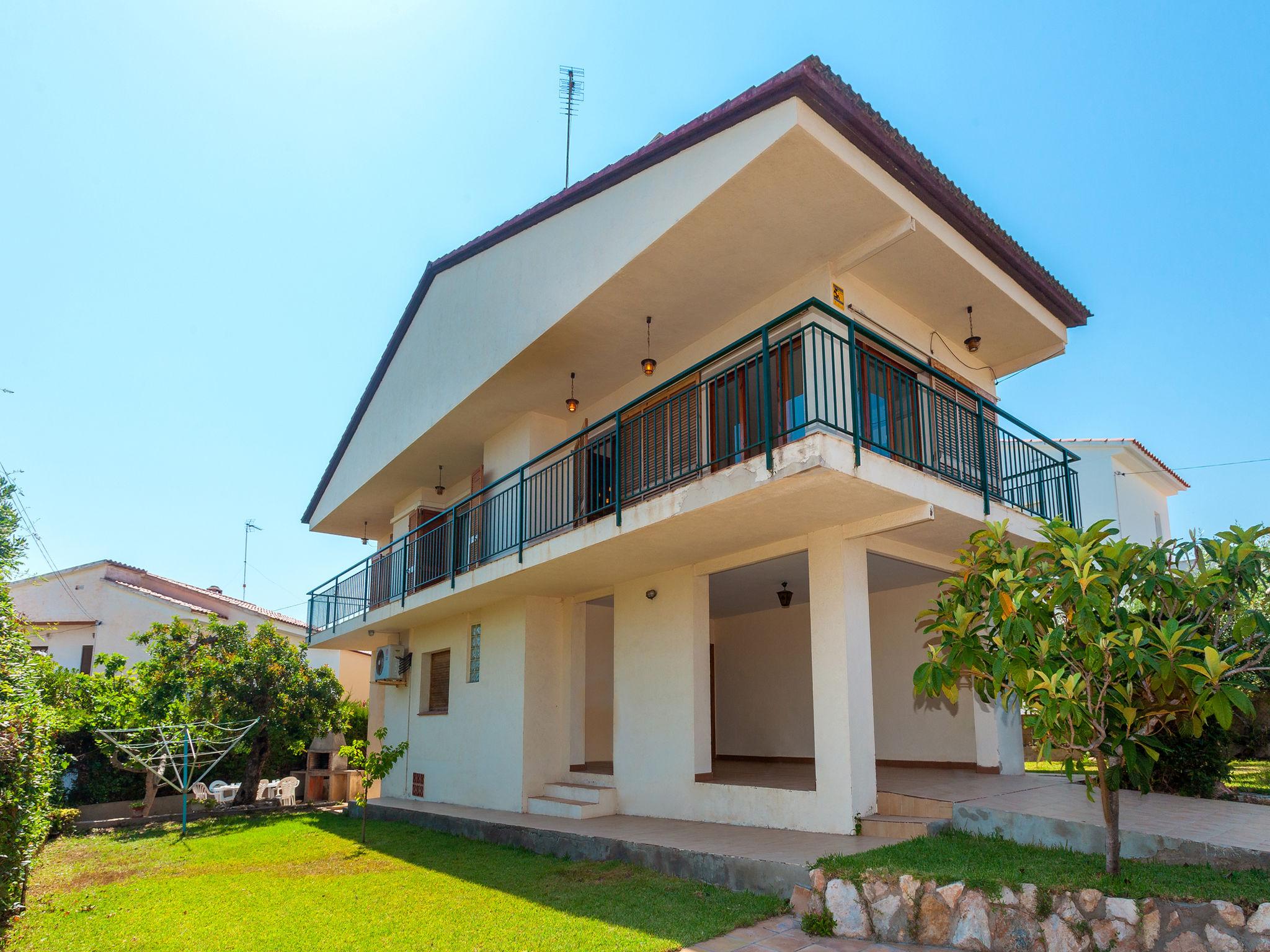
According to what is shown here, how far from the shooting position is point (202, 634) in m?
17.9

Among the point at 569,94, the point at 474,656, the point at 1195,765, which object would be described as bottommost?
the point at 1195,765

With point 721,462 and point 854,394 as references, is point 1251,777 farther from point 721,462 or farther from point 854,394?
point 854,394

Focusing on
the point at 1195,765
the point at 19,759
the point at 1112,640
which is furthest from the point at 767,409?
the point at 19,759

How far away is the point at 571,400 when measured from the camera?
38.8 ft

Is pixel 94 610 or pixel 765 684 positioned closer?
pixel 765 684

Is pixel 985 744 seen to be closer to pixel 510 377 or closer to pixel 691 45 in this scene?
pixel 510 377

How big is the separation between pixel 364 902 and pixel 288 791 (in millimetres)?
10807

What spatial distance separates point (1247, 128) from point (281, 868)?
1838cm

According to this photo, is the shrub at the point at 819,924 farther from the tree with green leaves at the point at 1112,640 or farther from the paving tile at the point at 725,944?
the tree with green leaves at the point at 1112,640

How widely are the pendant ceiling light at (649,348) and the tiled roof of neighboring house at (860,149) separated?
1.66m

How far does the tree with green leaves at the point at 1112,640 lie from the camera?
5152 mm

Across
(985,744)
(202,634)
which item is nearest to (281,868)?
(985,744)

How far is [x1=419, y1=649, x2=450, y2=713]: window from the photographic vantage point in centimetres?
1527

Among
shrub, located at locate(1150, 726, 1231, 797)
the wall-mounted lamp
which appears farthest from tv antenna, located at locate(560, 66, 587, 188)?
shrub, located at locate(1150, 726, 1231, 797)
